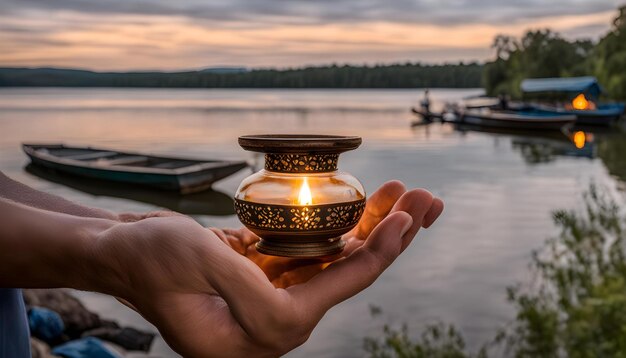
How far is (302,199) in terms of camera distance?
7.30 ft

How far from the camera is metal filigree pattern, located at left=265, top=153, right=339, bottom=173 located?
2.23 meters

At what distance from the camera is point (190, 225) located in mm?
1441

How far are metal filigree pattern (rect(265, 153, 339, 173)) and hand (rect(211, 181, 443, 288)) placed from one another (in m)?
0.24

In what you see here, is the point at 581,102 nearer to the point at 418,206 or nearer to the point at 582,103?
the point at 582,103

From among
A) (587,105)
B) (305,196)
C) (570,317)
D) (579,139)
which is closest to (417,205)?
(305,196)

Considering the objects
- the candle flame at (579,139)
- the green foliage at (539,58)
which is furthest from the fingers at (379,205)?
the green foliage at (539,58)

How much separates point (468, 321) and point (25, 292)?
7.64 m

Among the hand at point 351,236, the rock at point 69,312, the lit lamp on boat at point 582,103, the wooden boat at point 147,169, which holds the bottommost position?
the rock at point 69,312

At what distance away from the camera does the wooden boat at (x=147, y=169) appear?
77.4 ft

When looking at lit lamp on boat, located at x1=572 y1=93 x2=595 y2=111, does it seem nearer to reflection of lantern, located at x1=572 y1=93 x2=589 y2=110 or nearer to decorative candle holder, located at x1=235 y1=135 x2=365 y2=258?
reflection of lantern, located at x1=572 y1=93 x2=589 y2=110

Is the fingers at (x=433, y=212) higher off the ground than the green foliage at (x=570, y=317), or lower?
higher

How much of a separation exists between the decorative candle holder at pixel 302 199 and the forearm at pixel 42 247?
84cm

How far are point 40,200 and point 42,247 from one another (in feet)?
1.92

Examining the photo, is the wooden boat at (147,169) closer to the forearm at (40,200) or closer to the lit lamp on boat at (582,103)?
the forearm at (40,200)
